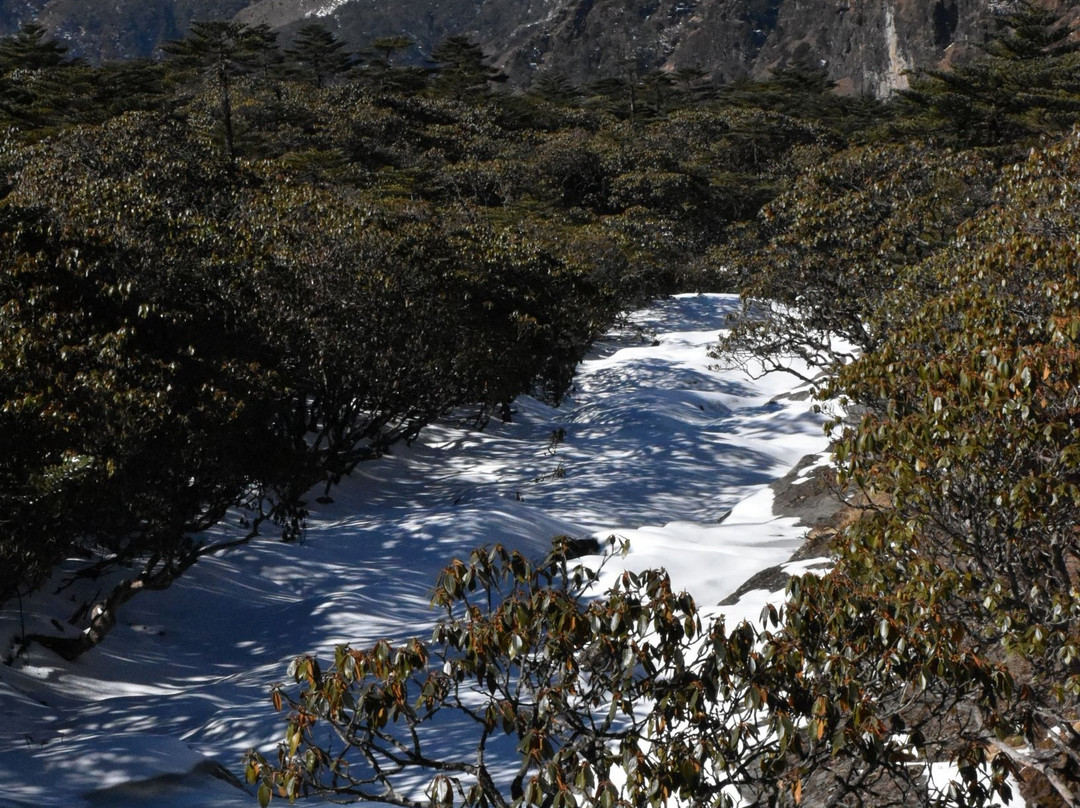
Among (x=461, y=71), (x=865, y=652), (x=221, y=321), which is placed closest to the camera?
(x=865, y=652)

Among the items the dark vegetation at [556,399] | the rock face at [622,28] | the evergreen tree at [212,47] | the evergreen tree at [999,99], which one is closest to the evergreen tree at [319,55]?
the evergreen tree at [212,47]

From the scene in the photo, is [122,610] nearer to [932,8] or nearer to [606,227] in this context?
[606,227]

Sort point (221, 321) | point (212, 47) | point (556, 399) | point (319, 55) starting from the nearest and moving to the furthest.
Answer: point (221, 321), point (556, 399), point (212, 47), point (319, 55)

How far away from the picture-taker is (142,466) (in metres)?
7.73

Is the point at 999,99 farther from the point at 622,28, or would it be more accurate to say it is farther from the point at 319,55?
the point at 622,28

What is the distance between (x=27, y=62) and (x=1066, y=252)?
160ft

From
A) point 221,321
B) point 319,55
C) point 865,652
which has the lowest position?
point 865,652

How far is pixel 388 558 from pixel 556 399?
8601mm

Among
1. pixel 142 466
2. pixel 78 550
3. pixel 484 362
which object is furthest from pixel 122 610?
pixel 484 362

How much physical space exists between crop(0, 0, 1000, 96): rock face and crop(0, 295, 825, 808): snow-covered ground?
175 feet

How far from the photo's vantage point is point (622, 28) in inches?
5453

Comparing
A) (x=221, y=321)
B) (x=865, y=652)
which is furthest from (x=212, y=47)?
(x=865, y=652)

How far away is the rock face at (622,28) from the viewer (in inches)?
3883

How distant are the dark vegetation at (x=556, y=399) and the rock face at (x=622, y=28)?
55.1 meters
